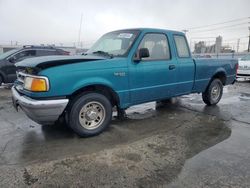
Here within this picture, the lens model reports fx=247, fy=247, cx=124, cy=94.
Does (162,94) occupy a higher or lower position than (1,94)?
higher

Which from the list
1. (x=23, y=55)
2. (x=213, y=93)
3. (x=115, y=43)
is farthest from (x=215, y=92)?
(x=23, y=55)

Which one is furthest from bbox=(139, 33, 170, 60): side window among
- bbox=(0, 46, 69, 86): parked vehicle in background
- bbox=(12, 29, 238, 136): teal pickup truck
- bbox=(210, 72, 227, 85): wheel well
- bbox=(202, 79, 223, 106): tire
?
bbox=(0, 46, 69, 86): parked vehicle in background

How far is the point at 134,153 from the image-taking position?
3781mm

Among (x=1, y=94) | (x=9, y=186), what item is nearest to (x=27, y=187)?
(x=9, y=186)

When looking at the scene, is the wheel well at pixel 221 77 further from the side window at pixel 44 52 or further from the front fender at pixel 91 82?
the side window at pixel 44 52

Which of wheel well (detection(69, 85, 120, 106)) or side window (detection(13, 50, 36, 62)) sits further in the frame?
side window (detection(13, 50, 36, 62))

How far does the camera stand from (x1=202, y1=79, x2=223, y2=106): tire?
22.8 ft

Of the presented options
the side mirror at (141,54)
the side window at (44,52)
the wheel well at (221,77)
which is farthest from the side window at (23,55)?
the wheel well at (221,77)

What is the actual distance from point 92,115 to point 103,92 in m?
0.49

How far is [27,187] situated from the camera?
9.28 feet

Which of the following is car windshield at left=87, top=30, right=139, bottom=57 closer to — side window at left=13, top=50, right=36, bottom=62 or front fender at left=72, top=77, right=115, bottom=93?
front fender at left=72, top=77, right=115, bottom=93

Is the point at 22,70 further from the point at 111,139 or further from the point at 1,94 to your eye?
the point at 1,94

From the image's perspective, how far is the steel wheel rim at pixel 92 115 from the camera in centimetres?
433

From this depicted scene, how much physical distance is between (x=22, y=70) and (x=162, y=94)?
114 inches
